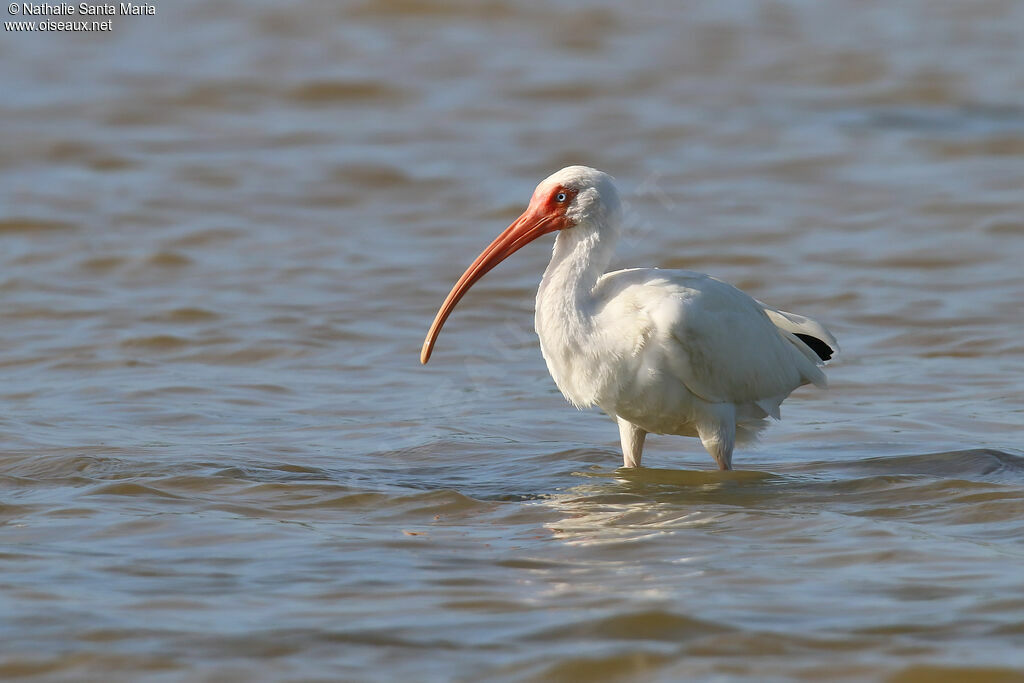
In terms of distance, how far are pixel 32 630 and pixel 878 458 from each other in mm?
4998

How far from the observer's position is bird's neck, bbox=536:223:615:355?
8.08 meters

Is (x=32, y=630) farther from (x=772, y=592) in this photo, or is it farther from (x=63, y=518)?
(x=772, y=592)

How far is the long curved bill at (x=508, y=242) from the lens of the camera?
27.8 feet

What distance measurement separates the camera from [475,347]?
1233 cm

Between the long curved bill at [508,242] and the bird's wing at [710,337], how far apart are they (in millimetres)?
448

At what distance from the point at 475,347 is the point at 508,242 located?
3690 millimetres

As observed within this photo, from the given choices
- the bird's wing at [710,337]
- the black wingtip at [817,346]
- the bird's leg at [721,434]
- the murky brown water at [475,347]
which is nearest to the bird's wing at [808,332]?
the black wingtip at [817,346]

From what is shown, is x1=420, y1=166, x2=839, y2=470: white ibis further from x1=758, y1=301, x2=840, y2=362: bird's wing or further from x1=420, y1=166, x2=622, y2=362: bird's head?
x1=758, y1=301, x2=840, y2=362: bird's wing

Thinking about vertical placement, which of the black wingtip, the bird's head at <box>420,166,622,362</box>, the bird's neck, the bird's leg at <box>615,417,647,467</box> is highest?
the bird's head at <box>420,166,622,362</box>

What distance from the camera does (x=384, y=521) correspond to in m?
7.55

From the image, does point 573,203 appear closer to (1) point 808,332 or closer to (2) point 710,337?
(2) point 710,337

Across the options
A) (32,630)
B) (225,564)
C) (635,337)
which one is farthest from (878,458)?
(32,630)

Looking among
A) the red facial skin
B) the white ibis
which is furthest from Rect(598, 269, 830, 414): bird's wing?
the red facial skin

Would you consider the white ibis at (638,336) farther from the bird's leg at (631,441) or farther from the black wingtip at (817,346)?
the black wingtip at (817,346)
